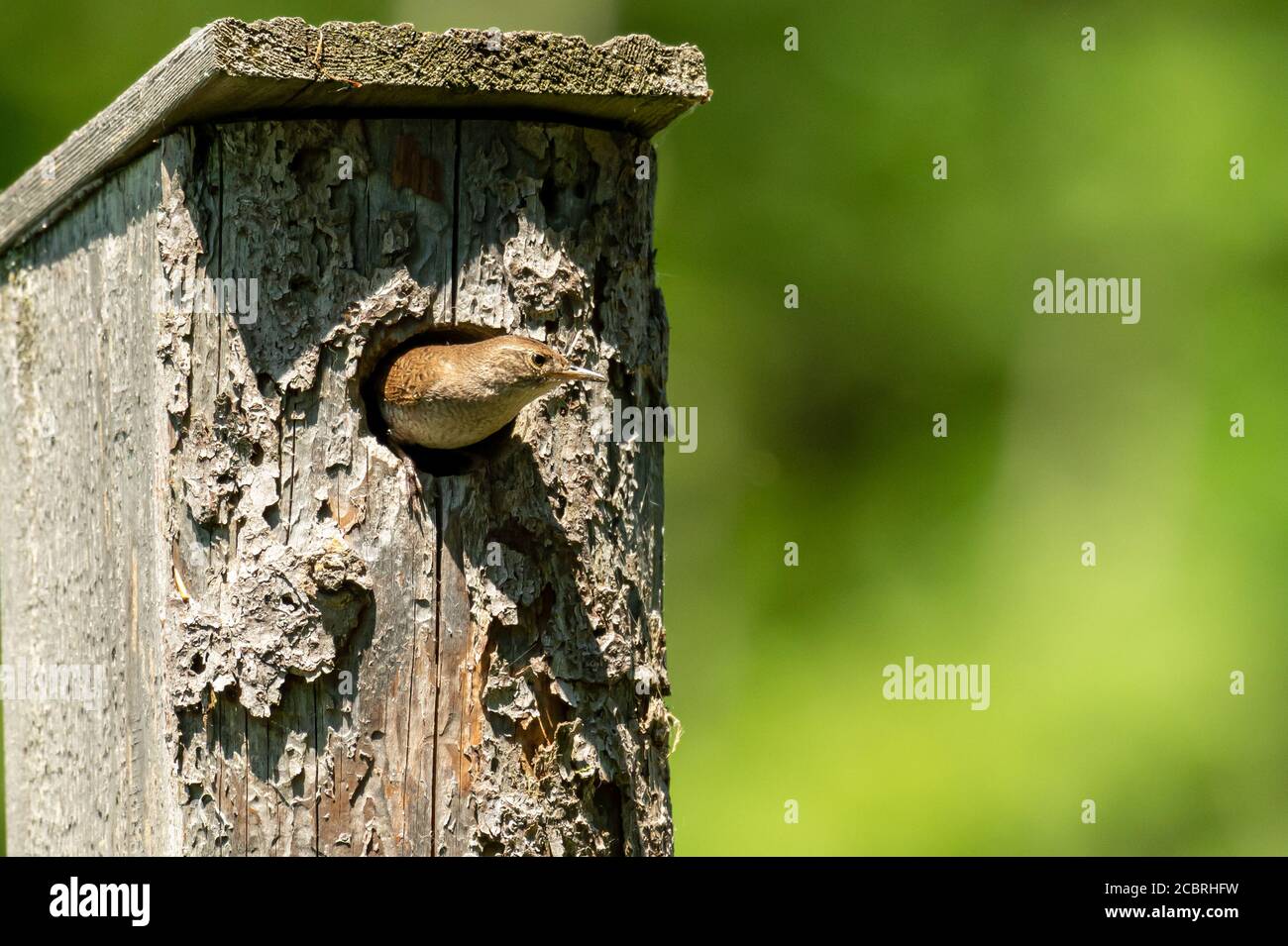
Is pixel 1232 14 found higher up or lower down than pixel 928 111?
higher up

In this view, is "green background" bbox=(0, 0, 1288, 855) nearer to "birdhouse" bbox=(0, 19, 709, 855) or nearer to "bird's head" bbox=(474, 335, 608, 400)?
"birdhouse" bbox=(0, 19, 709, 855)

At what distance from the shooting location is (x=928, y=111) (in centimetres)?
897

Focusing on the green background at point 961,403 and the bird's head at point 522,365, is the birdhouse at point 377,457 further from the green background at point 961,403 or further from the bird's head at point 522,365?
the green background at point 961,403

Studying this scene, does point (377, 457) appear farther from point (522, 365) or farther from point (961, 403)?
point (961, 403)

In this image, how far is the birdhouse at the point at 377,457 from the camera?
2.83 m

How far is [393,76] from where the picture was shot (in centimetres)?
273

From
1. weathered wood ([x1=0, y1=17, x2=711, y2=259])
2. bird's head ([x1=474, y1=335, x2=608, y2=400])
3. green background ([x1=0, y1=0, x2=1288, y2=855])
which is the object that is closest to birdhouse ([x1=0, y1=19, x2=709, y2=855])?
weathered wood ([x1=0, y1=17, x2=711, y2=259])

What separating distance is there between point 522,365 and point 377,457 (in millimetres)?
361

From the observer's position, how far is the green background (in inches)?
326
